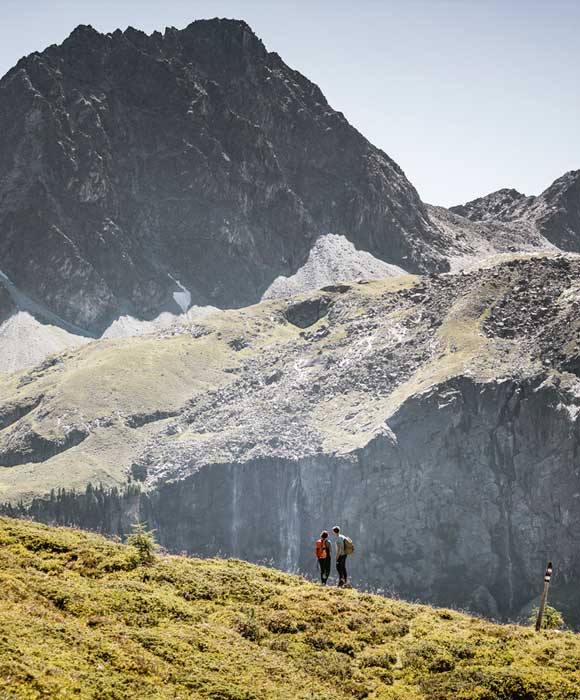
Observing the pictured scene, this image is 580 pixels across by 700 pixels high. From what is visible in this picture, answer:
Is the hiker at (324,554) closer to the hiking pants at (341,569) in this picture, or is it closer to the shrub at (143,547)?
the hiking pants at (341,569)

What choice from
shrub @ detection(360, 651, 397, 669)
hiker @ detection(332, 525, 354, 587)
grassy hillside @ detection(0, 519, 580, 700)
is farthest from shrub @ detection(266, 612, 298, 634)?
hiker @ detection(332, 525, 354, 587)

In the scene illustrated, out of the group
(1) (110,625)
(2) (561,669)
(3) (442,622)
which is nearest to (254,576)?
(3) (442,622)

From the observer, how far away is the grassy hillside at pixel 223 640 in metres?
29.1

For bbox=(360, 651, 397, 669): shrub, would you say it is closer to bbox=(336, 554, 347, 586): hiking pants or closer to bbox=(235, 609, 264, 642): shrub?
bbox=(235, 609, 264, 642): shrub

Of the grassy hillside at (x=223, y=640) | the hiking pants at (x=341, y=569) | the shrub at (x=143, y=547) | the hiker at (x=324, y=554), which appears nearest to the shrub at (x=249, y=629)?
the grassy hillside at (x=223, y=640)

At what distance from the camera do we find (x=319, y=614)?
38.3 m

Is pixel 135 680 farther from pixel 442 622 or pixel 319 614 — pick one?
pixel 442 622

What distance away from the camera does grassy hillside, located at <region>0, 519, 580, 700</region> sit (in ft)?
95.3

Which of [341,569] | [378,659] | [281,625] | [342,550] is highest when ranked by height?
[342,550]

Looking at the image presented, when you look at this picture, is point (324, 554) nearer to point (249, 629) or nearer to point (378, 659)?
point (249, 629)

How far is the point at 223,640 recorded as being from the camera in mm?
33688

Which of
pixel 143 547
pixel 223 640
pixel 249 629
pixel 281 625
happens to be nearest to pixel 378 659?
pixel 281 625

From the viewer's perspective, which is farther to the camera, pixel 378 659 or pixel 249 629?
pixel 249 629

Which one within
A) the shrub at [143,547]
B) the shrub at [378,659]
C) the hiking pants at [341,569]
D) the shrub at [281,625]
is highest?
the shrub at [143,547]
